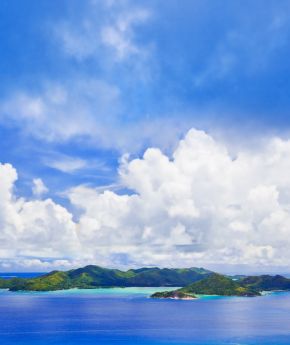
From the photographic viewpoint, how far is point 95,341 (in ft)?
525

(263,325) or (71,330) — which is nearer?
(71,330)

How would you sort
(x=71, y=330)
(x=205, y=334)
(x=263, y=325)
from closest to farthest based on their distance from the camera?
(x=205, y=334) < (x=71, y=330) < (x=263, y=325)

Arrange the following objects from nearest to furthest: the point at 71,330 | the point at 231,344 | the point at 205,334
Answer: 1. the point at 231,344
2. the point at 205,334
3. the point at 71,330

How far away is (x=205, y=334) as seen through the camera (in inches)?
6777

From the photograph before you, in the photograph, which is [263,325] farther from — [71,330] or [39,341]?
[39,341]

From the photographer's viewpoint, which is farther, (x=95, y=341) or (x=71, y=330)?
(x=71, y=330)

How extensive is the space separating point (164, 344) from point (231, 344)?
75.9ft

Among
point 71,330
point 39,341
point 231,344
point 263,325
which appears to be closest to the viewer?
point 231,344

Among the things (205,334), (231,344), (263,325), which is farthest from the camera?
(263,325)

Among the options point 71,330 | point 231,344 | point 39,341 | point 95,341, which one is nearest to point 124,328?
point 71,330

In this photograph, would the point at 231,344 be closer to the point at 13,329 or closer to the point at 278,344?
the point at 278,344

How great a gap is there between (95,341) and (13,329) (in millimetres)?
48525

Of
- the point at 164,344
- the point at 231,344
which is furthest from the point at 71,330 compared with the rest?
the point at 231,344

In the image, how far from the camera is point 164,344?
5881 inches
